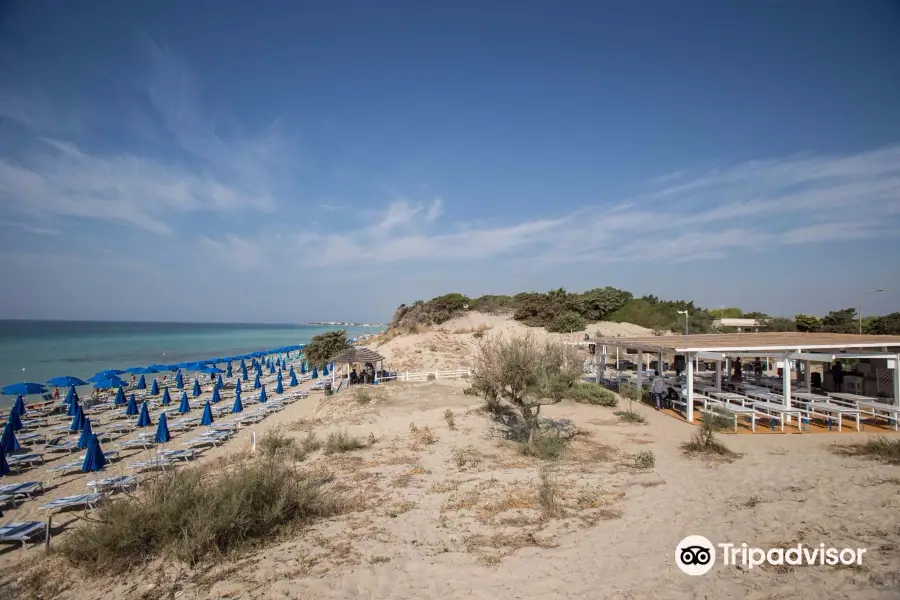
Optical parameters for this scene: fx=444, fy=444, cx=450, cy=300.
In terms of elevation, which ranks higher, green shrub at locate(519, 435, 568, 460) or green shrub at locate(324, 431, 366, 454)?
green shrub at locate(519, 435, 568, 460)

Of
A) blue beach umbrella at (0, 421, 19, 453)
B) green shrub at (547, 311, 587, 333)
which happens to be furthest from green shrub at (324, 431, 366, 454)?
green shrub at (547, 311, 587, 333)

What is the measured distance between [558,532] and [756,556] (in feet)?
7.15

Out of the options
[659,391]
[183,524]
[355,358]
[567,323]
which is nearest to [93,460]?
[183,524]

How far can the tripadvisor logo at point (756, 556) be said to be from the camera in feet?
15.3

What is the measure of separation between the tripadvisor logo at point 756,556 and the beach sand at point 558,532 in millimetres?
125

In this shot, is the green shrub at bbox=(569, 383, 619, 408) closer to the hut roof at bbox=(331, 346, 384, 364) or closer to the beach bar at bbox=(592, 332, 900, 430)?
the beach bar at bbox=(592, 332, 900, 430)

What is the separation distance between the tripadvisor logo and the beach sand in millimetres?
125

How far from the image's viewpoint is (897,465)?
829cm

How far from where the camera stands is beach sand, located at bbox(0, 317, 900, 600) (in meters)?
4.55

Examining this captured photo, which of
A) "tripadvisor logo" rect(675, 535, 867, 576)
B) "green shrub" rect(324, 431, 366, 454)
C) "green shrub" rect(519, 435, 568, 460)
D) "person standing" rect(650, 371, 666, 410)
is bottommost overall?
"green shrub" rect(324, 431, 366, 454)

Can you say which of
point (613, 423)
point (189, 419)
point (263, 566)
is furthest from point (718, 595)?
point (189, 419)

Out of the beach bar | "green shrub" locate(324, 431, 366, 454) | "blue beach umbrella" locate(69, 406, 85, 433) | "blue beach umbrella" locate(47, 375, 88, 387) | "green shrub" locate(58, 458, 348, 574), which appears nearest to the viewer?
"green shrub" locate(58, 458, 348, 574)

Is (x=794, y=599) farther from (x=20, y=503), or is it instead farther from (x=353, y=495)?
(x=20, y=503)

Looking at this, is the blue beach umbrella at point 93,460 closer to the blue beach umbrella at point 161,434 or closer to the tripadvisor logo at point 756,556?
the blue beach umbrella at point 161,434
